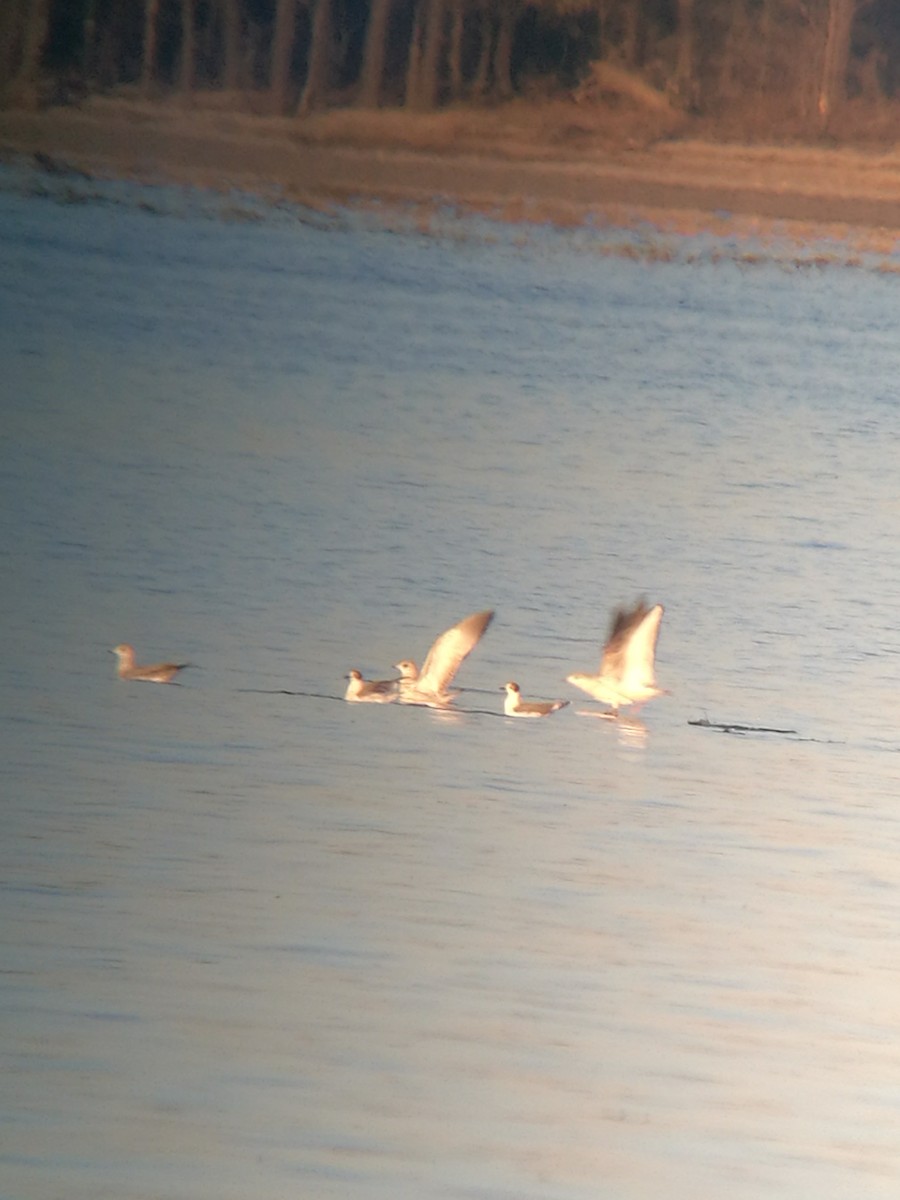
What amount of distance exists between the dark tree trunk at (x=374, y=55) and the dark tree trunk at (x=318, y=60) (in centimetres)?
41

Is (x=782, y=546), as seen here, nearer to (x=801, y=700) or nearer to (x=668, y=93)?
(x=801, y=700)

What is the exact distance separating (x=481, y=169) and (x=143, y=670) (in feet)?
63.9

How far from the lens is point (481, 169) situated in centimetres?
2684

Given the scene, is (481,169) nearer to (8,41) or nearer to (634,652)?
(8,41)

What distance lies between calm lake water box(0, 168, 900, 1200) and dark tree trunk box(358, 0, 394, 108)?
1089 centimetres

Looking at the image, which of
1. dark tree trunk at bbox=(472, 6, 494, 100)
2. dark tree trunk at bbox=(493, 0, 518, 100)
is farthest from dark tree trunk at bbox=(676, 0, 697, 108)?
dark tree trunk at bbox=(472, 6, 494, 100)

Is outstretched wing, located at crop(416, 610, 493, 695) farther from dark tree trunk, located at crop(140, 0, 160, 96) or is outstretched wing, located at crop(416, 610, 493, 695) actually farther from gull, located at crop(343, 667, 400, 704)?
dark tree trunk, located at crop(140, 0, 160, 96)

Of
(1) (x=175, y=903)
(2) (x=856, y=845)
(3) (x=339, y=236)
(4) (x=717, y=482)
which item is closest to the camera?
(1) (x=175, y=903)

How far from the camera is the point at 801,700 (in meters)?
9.02

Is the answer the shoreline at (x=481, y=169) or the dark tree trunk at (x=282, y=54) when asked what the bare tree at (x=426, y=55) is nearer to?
the shoreline at (x=481, y=169)

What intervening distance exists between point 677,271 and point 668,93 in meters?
3.30

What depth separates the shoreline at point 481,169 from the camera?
26000 mm

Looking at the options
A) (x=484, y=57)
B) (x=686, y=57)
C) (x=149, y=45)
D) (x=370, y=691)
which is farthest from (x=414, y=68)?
(x=370, y=691)

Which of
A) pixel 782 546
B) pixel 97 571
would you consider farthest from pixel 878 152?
pixel 97 571
